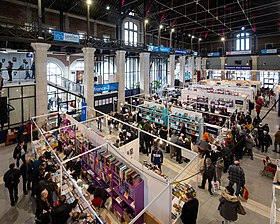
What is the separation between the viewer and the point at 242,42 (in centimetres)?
3017

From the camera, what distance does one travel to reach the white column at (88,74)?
1284 centimetres

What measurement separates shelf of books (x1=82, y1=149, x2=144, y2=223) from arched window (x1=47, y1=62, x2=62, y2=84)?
38.3ft

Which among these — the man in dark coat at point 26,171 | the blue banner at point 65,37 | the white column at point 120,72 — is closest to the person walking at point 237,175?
the man in dark coat at point 26,171

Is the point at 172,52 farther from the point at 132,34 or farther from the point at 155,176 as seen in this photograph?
the point at 155,176

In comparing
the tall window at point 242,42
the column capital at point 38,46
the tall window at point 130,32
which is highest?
the tall window at point 242,42

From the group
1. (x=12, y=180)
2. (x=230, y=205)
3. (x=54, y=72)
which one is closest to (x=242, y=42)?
(x=54, y=72)

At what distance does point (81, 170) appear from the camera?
22.0ft

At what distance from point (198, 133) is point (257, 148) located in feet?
8.71

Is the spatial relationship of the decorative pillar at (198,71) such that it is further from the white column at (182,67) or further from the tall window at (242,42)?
the tall window at (242,42)

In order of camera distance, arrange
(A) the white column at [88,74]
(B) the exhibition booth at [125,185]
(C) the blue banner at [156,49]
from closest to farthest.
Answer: (B) the exhibition booth at [125,185], (A) the white column at [88,74], (C) the blue banner at [156,49]

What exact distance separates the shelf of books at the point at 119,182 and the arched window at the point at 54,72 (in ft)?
38.3

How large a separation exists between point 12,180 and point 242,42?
1307 inches

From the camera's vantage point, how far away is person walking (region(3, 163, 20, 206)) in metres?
5.20

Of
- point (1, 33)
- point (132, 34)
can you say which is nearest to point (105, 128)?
point (1, 33)
